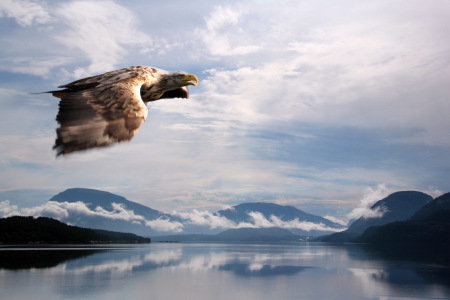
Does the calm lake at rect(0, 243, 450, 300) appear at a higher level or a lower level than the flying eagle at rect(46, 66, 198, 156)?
lower

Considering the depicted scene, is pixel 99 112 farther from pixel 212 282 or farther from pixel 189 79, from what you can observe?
pixel 212 282

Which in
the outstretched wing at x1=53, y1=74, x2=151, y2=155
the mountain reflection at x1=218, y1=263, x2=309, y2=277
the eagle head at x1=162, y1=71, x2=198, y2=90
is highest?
the eagle head at x1=162, y1=71, x2=198, y2=90

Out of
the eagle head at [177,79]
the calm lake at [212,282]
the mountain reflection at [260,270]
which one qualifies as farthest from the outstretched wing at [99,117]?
the mountain reflection at [260,270]

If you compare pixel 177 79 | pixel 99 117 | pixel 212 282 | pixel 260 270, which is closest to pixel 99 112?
pixel 99 117

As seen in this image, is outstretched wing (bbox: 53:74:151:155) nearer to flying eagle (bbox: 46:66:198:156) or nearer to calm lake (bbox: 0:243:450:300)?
flying eagle (bbox: 46:66:198:156)

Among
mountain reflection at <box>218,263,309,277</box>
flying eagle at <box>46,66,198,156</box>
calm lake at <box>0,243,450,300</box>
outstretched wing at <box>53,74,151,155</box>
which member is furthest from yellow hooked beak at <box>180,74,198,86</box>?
mountain reflection at <box>218,263,309,277</box>

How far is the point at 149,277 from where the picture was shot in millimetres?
101625

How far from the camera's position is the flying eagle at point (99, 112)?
9.36ft

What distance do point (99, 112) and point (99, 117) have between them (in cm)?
12

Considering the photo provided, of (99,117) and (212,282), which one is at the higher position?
(99,117)

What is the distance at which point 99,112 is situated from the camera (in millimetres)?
3377

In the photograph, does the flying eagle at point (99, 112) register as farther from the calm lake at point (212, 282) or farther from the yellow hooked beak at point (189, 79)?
the calm lake at point (212, 282)

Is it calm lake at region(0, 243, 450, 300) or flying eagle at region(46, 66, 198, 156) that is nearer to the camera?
flying eagle at region(46, 66, 198, 156)

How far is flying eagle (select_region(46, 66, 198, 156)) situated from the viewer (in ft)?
9.36
